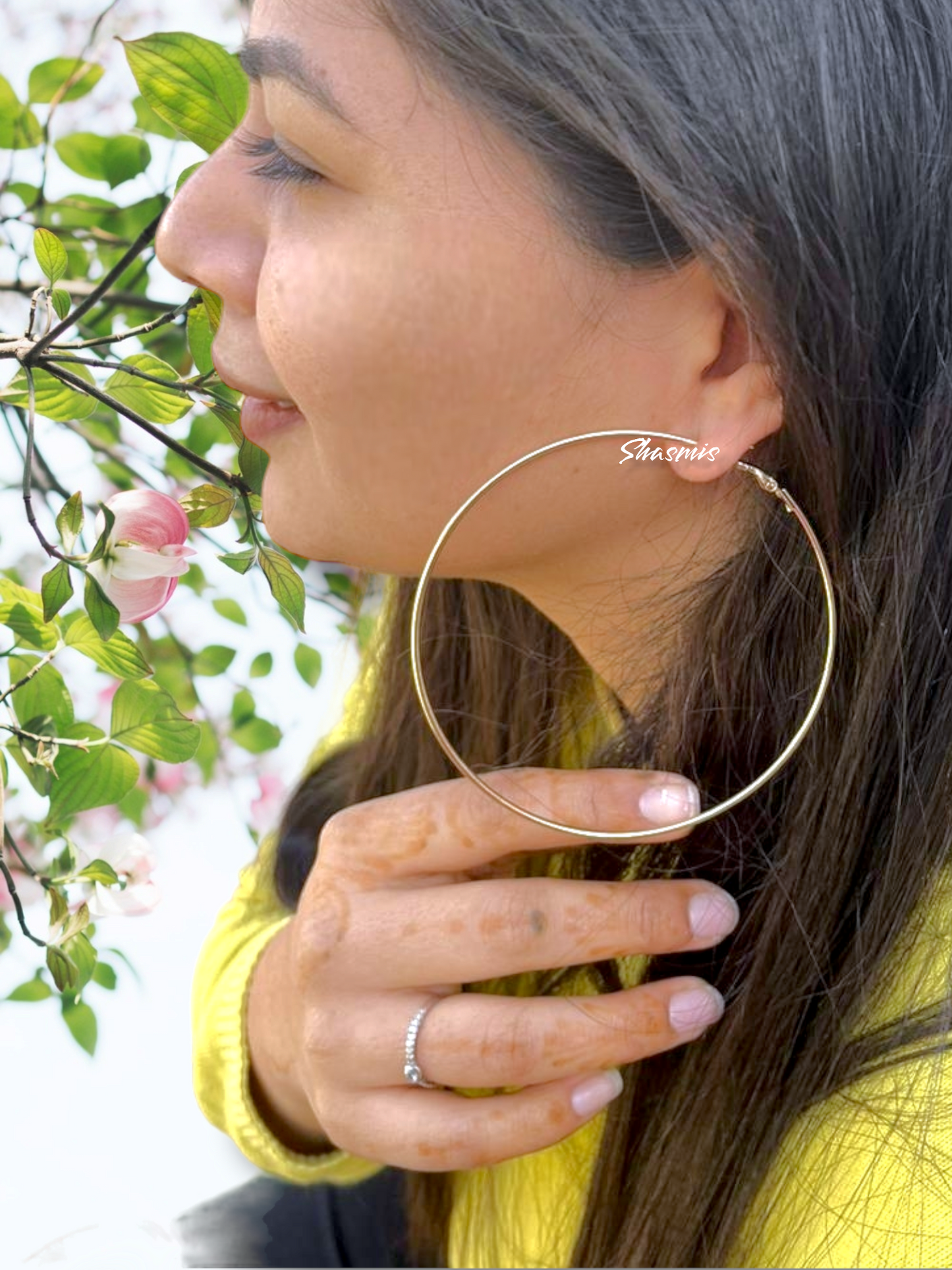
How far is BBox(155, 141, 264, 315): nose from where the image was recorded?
1.52ft

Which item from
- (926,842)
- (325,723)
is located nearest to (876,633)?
(926,842)

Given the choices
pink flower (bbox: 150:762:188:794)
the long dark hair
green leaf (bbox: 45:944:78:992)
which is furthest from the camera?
pink flower (bbox: 150:762:188:794)

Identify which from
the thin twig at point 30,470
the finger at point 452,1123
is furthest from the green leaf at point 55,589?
the finger at point 452,1123

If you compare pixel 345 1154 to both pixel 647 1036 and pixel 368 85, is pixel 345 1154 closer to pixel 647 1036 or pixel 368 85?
pixel 647 1036

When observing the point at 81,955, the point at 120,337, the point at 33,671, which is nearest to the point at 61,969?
the point at 81,955

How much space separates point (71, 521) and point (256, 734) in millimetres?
185

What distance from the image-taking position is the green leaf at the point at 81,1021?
21.9 inches

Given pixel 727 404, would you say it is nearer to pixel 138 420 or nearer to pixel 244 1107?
pixel 138 420

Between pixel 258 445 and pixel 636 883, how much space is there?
20 cm

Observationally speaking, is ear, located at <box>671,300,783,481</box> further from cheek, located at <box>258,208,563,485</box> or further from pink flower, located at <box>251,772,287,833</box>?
pink flower, located at <box>251,772,287,833</box>

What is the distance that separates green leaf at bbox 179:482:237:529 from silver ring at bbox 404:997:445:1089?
0.63 feet

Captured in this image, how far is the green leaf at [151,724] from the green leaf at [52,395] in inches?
3.7

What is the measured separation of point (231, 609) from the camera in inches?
23.1

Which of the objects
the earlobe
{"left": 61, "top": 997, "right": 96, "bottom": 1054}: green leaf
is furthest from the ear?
{"left": 61, "top": 997, "right": 96, "bottom": 1054}: green leaf
